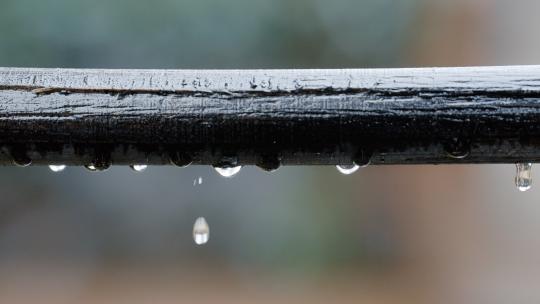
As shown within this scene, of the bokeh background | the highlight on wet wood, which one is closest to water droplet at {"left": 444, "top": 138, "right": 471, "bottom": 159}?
the highlight on wet wood

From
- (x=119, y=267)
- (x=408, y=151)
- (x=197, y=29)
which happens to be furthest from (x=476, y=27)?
(x=408, y=151)

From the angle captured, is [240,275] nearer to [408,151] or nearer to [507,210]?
[507,210]

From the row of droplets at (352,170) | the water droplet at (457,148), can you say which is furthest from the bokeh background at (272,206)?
the water droplet at (457,148)

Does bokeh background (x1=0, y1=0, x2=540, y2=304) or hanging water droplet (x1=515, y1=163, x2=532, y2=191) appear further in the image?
bokeh background (x1=0, y1=0, x2=540, y2=304)

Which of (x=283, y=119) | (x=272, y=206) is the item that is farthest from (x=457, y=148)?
(x=272, y=206)

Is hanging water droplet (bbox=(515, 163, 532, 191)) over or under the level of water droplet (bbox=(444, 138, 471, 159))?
over

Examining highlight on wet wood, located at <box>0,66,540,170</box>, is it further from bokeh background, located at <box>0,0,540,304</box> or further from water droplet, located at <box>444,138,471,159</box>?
bokeh background, located at <box>0,0,540,304</box>

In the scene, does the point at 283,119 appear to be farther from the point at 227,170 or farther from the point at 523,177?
the point at 523,177

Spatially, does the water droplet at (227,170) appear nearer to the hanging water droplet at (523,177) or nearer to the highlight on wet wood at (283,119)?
the highlight on wet wood at (283,119)
